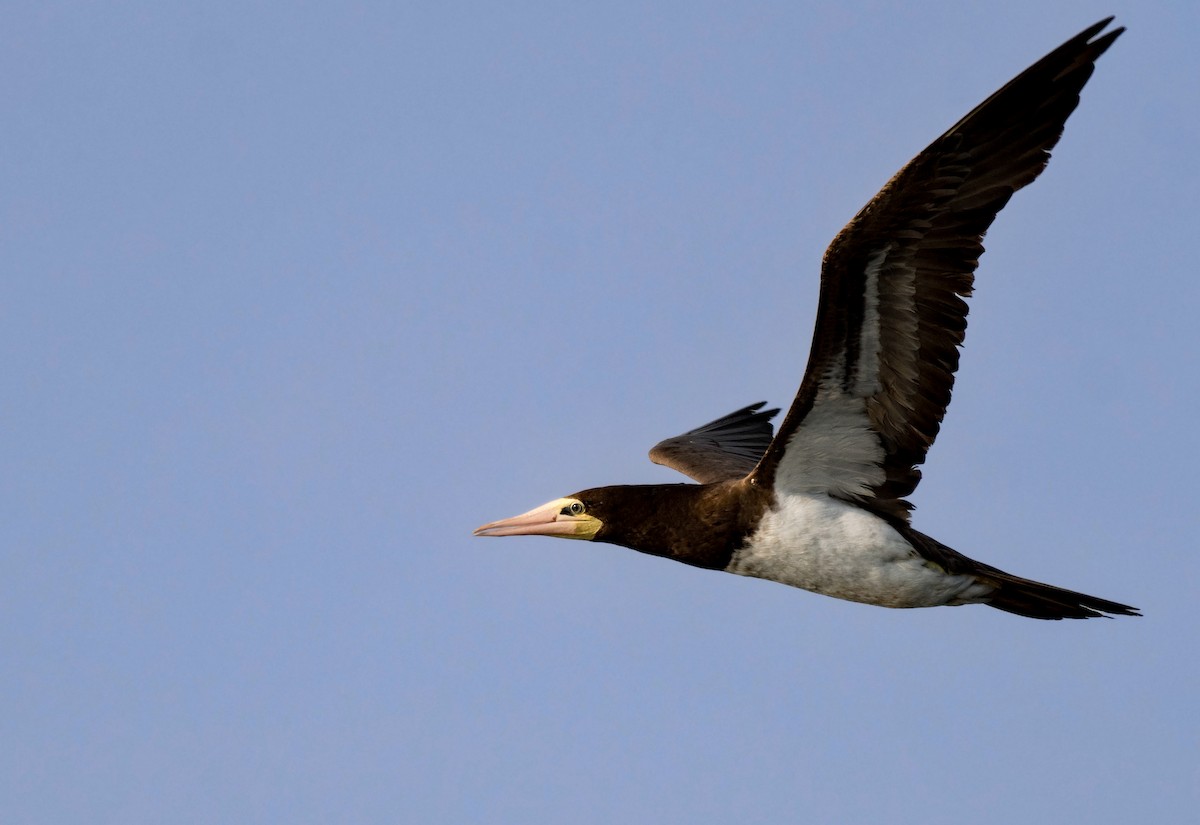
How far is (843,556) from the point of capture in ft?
35.4

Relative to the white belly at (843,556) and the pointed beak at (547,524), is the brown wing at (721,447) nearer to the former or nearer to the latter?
the pointed beak at (547,524)

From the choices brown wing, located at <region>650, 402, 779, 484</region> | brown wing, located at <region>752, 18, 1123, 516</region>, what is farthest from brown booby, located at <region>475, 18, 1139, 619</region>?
brown wing, located at <region>650, 402, 779, 484</region>

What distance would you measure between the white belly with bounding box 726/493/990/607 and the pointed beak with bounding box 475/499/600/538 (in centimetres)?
133

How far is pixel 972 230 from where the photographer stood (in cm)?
966

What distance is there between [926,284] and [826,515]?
76.3 inches

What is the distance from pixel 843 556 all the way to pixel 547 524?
2.45m

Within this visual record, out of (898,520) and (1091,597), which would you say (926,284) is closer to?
(898,520)

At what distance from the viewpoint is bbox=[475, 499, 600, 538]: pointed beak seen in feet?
38.8

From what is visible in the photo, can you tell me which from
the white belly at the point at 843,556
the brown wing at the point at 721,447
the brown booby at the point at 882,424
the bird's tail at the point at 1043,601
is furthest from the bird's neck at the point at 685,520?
the brown wing at the point at 721,447

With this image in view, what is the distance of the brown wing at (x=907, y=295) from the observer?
9.29 m

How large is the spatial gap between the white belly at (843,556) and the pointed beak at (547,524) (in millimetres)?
1334

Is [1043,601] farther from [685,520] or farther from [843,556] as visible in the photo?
[685,520]

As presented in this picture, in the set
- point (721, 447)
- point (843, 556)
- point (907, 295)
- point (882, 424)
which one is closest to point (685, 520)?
point (843, 556)

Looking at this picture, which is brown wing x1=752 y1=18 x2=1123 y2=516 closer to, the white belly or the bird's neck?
the white belly
